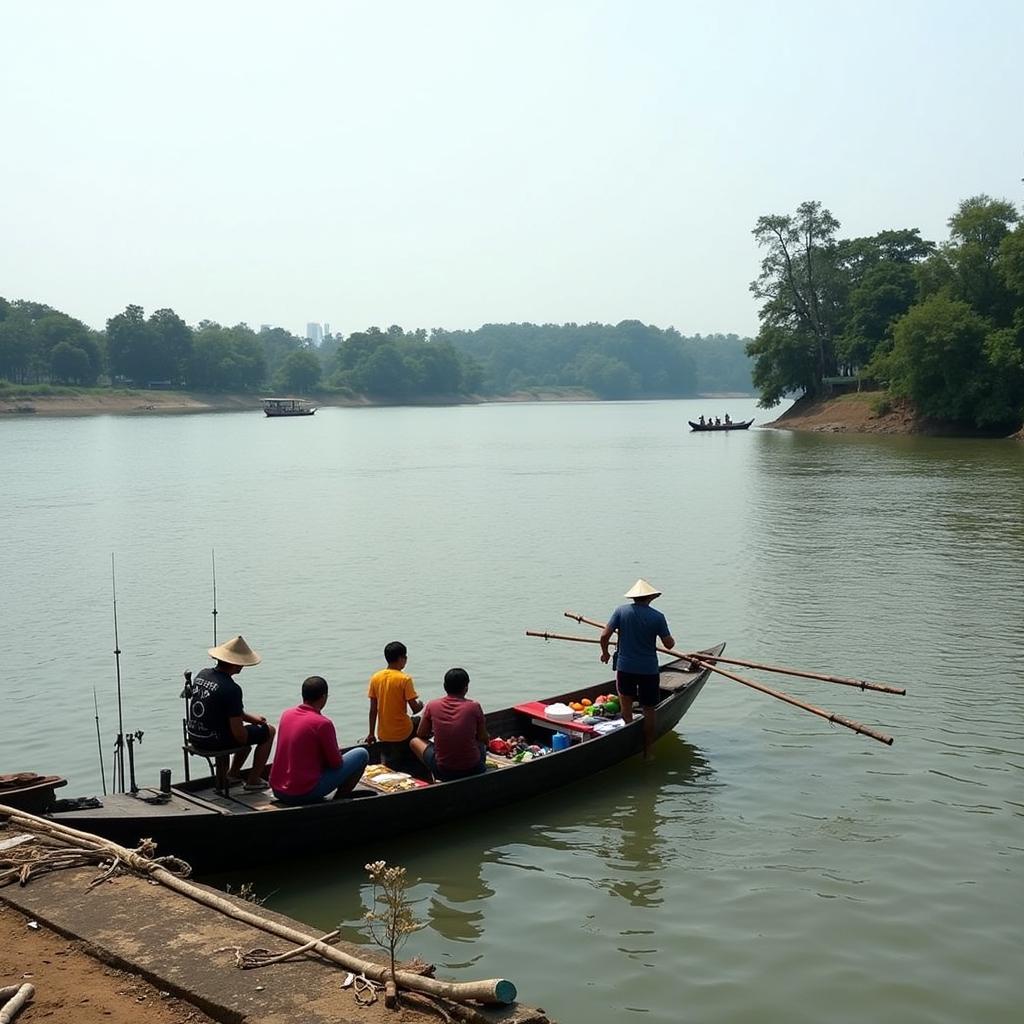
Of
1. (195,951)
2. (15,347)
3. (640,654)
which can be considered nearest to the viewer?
(195,951)

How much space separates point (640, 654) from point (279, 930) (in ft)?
19.2

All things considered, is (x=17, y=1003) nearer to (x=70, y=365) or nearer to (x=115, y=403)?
(x=115, y=403)

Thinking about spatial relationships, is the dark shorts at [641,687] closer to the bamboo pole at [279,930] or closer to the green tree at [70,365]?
the bamboo pole at [279,930]

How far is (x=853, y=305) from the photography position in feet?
265

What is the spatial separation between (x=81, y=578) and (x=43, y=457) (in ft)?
132

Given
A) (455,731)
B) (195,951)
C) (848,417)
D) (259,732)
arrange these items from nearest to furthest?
(195,951) → (259,732) → (455,731) → (848,417)

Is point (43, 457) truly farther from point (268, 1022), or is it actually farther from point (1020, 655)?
point (268, 1022)

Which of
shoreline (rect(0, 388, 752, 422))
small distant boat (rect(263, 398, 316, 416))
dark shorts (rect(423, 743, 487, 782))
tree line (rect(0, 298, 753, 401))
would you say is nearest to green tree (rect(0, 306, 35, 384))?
tree line (rect(0, 298, 753, 401))

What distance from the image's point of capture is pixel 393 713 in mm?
10469

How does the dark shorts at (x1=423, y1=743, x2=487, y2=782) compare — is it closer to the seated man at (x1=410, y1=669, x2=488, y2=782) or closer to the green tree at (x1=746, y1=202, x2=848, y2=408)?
the seated man at (x1=410, y1=669, x2=488, y2=782)

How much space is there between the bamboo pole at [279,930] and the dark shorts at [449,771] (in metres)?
2.95

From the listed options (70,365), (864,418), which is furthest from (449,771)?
(70,365)

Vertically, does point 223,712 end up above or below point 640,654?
above

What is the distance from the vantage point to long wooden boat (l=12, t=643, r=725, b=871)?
8289mm
